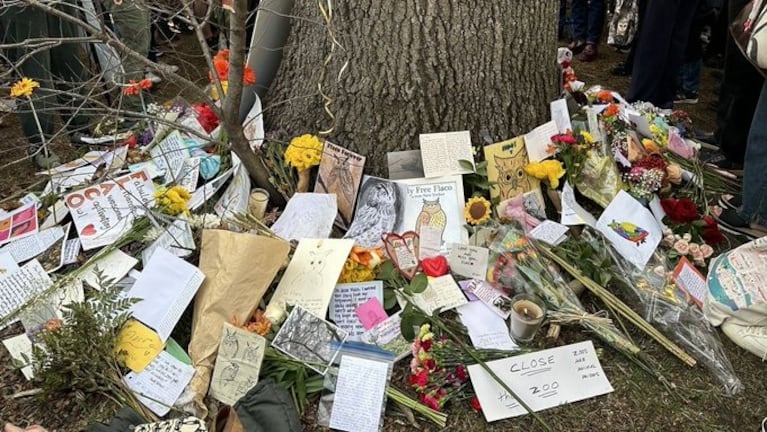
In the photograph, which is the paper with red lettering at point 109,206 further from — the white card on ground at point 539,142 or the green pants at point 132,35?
the white card on ground at point 539,142

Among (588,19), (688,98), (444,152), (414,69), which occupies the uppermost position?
(414,69)

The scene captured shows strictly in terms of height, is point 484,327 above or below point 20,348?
below

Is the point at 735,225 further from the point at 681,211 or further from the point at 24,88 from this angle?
the point at 24,88

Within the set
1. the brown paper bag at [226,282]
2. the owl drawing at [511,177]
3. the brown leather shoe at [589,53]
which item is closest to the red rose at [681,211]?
the owl drawing at [511,177]

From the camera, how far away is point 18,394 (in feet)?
5.51

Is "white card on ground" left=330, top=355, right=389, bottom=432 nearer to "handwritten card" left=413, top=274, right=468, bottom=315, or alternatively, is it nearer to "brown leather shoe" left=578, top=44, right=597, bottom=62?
"handwritten card" left=413, top=274, right=468, bottom=315

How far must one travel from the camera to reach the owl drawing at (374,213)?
2086mm

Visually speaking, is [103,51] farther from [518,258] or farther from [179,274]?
[518,258]

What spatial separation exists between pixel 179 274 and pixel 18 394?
57 cm

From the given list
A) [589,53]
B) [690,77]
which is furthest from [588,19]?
[690,77]

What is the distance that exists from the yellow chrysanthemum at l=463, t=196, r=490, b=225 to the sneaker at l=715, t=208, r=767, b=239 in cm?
114

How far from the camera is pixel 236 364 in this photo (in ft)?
5.49

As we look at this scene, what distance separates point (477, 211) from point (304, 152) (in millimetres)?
690

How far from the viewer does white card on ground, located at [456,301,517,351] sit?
178cm
